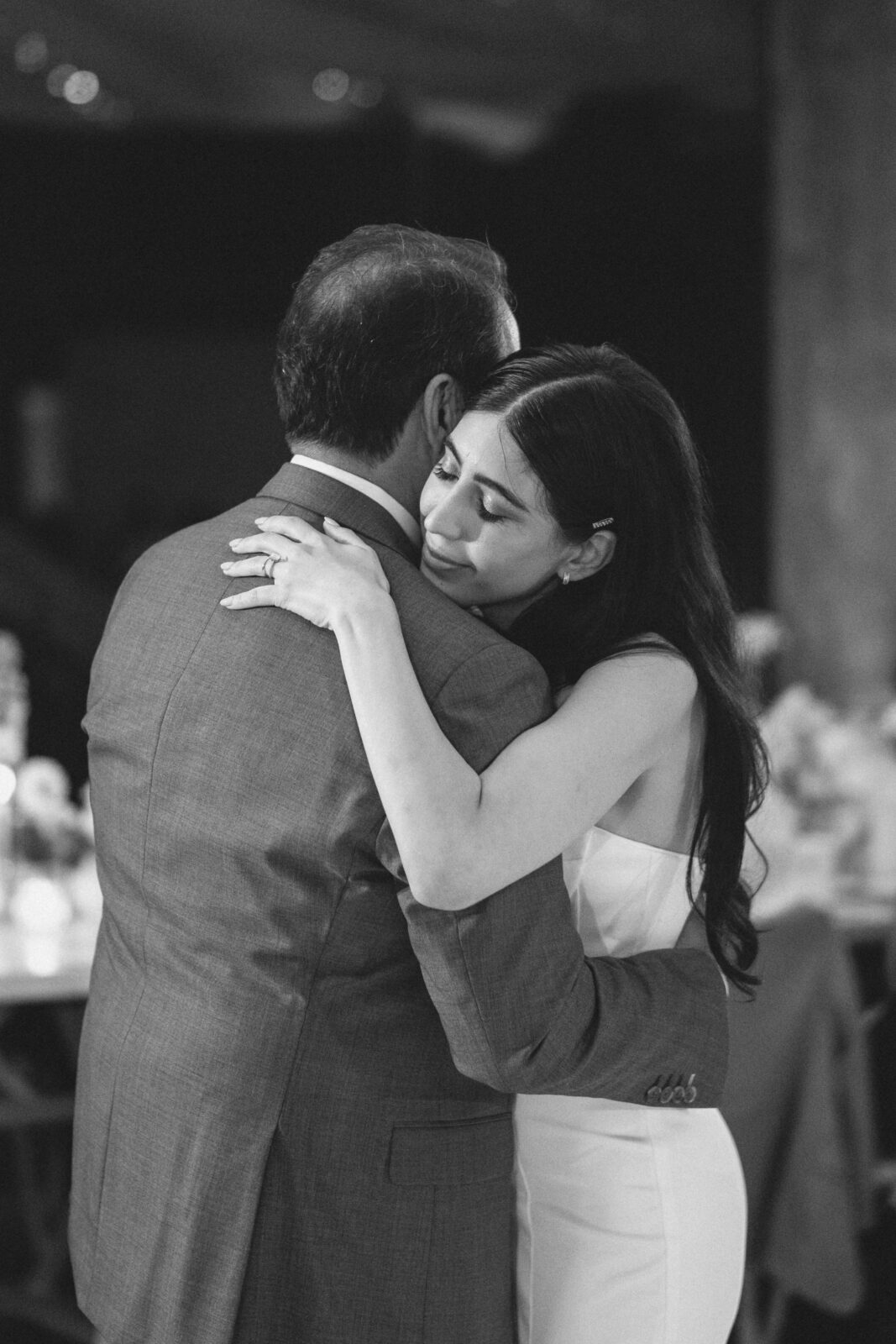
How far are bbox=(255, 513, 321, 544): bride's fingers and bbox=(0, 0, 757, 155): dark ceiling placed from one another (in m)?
3.53

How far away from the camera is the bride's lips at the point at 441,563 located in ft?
5.10

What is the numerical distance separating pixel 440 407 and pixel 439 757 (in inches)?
16.8

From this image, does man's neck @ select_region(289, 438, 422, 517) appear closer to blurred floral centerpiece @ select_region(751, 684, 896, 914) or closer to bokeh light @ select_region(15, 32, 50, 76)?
blurred floral centerpiece @ select_region(751, 684, 896, 914)

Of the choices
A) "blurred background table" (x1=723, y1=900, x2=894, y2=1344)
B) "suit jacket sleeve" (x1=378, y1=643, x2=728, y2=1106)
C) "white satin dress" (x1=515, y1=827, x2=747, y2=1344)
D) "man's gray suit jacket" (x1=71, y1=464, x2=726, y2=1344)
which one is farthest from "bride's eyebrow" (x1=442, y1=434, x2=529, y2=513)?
"blurred background table" (x1=723, y1=900, x2=894, y2=1344)

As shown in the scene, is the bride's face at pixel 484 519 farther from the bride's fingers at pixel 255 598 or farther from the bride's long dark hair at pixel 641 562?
the bride's fingers at pixel 255 598

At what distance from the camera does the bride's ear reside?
1591 millimetres

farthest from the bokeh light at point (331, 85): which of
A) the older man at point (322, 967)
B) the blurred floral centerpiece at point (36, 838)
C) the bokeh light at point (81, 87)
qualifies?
the older man at point (322, 967)

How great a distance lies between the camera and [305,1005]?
1369 mm

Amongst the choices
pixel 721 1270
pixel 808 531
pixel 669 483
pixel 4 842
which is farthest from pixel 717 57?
pixel 721 1270

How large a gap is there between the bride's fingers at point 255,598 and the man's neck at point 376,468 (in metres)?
0.18

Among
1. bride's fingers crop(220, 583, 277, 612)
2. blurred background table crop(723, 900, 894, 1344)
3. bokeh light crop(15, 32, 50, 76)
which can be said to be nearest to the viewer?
bride's fingers crop(220, 583, 277, 612)

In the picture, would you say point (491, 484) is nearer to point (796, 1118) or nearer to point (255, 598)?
point (255, 598)

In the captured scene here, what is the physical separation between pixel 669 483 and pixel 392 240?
0.38 m

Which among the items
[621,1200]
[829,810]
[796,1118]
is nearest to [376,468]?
[621,1200]
